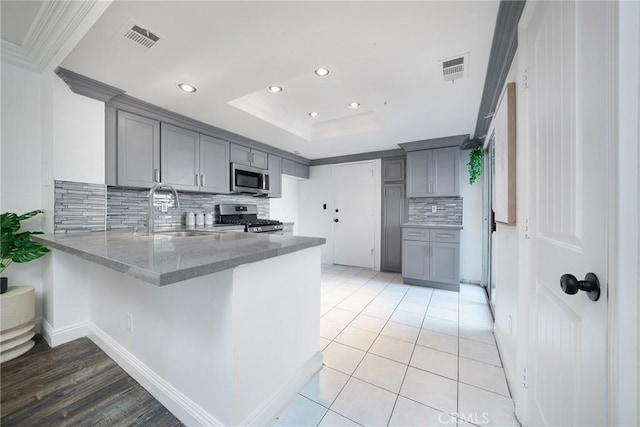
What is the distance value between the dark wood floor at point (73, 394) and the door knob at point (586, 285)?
1.80 meters

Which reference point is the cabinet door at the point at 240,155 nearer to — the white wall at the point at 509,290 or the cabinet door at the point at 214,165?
the cabinet door at the point at 214,165

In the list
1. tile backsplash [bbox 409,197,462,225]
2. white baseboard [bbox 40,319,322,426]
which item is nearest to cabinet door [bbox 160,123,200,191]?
white baseboard [bbox 40,319,322,426]

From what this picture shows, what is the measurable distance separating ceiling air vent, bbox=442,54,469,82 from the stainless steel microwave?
2.86 m

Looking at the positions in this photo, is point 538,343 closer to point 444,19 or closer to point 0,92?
point 444,19

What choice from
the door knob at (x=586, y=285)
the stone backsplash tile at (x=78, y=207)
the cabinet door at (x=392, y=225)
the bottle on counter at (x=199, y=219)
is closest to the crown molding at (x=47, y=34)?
the stone backsplash tile at (x=78, y=207)

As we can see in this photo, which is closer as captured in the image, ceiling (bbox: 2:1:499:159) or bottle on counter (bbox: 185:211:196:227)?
ceiling (bbox: 2:1:499:159)

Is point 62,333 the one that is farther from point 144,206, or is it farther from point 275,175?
point 275,175

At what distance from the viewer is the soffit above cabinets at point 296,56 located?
1.41 meters

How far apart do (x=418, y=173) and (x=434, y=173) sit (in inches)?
9.4

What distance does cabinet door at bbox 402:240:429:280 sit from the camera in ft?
12.0

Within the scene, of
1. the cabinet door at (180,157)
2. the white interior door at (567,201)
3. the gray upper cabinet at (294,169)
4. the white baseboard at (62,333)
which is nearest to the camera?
the white interior door at (567,201)

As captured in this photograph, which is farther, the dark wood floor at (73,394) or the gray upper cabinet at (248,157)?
the gray upper cabinet at (248,157)

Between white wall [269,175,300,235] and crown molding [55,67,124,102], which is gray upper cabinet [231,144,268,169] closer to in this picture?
white wall [269,175,300,235]

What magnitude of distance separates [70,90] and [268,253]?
243 centimetres
